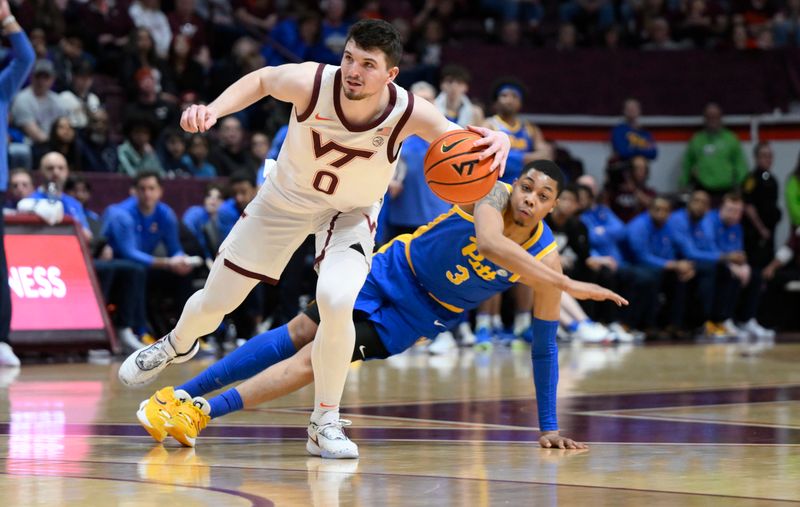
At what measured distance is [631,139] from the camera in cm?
1755

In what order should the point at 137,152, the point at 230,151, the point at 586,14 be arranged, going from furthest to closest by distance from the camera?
the point at 586,14
the point at 230,151
the point at 137,152

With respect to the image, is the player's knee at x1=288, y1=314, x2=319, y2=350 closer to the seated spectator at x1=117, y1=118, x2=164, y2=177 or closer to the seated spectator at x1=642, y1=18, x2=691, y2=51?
the seated spectator at x1=117, y1=118, x2=164, y2=177

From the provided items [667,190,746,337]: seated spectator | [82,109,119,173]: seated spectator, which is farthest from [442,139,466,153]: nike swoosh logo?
[667,190,746,337]: seated spectator

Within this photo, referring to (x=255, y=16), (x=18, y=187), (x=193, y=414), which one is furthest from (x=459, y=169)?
(x=255, y=16)

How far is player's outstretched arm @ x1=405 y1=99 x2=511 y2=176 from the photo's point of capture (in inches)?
216

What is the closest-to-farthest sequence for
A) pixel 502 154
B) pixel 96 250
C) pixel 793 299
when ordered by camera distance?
pixel 502 154 → pixel 96 250 → pixel 793 299

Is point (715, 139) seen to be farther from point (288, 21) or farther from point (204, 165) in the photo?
point (204, 165)

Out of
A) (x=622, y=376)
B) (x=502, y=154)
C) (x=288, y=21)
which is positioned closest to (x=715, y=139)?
(x=288, y=21)

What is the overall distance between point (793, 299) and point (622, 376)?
25.1 feet

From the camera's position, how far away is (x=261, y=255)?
5.67m

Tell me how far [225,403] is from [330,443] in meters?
0.69

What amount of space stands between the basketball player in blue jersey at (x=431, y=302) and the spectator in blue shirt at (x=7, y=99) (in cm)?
392

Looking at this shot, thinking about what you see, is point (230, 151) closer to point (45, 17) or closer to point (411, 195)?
point (45, 17)

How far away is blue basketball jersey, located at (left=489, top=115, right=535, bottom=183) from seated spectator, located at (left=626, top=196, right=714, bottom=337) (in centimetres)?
266
